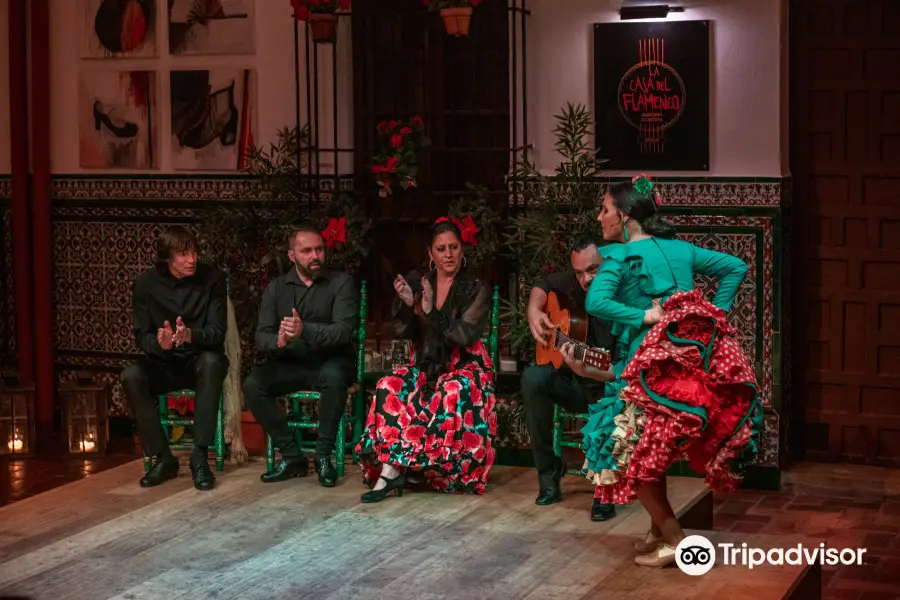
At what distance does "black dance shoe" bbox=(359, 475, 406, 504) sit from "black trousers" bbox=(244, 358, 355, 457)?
0.41 m

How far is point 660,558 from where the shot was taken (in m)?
5.36

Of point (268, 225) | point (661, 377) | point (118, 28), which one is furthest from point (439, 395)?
point (118, 28)

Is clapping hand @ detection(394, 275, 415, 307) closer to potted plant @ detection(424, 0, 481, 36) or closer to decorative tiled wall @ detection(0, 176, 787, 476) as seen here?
decorative tiled wall @ detection(0, 176, 787, 476)

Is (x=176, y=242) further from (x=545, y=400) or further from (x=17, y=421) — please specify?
(x=545, y=400)

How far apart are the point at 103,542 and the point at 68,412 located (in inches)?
88.0

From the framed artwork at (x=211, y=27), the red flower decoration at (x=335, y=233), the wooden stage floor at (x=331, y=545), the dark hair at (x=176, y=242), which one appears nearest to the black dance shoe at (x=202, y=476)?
the wooden stage floor at (x=331, y=545)

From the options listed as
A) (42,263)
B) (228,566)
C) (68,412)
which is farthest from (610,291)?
(42,263)

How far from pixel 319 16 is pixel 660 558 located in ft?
11.7

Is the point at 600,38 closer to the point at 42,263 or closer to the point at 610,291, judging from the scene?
the point at 610,291

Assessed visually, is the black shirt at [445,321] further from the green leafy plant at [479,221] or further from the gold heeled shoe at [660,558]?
the gold heeled shoe at [660,558]

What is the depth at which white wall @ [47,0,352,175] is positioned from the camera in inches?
317

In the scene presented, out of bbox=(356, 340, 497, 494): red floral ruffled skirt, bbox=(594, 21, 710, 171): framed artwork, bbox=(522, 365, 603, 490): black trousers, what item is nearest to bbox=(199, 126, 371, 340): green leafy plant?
bbox=(356, 340, 497, 494): red floral ruffled skirt

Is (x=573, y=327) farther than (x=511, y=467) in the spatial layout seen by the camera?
No

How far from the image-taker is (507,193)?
24.7ft
